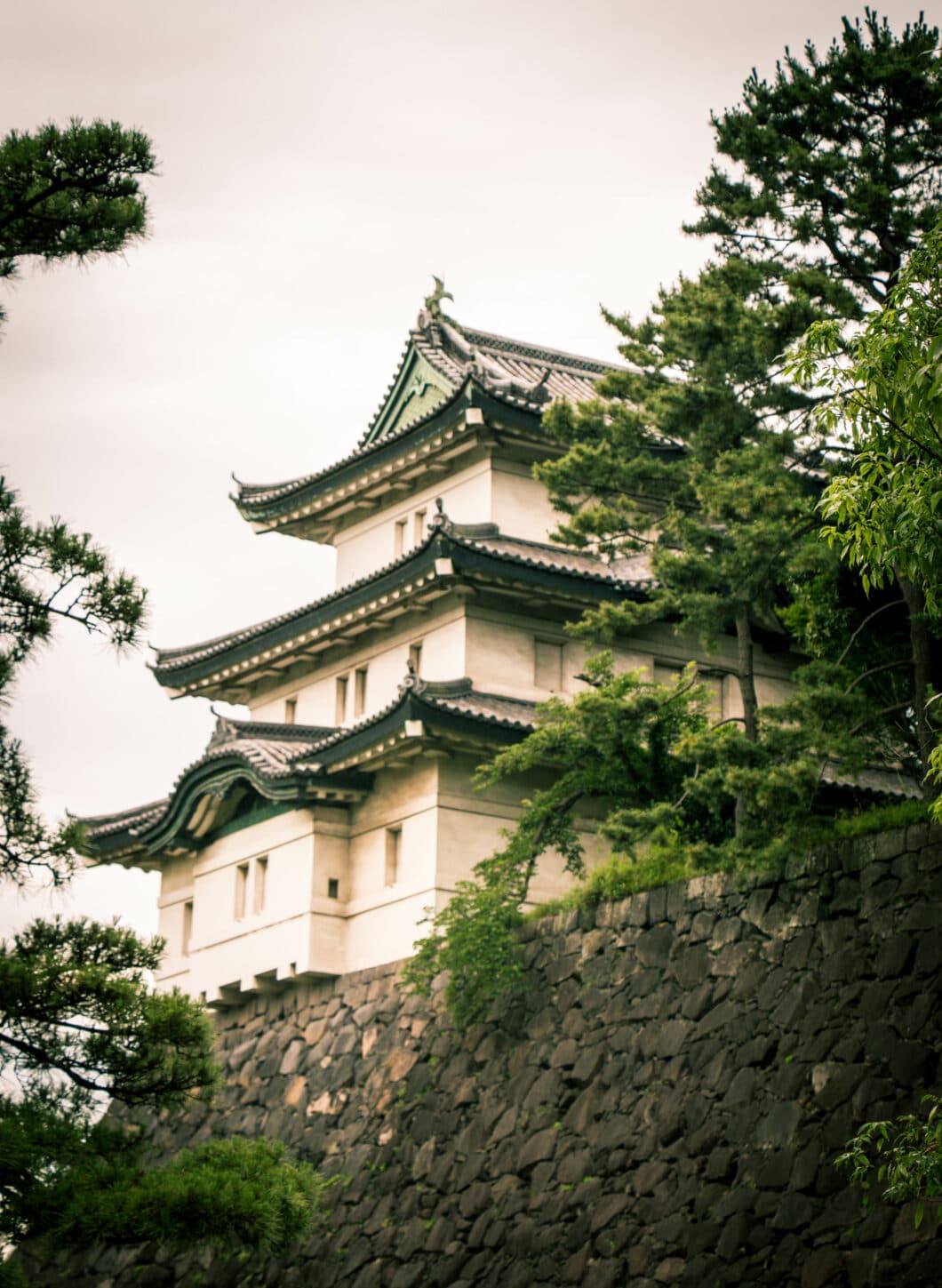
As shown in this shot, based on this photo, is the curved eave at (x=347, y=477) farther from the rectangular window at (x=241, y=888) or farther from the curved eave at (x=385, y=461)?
the rectangular window at (x=241, y=888)

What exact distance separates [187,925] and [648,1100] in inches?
417

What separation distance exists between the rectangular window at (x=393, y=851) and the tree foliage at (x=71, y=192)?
35.3ft

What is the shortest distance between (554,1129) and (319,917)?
5.81m

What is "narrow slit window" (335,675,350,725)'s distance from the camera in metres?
27.1

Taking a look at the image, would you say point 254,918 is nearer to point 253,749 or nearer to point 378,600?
point 253,749

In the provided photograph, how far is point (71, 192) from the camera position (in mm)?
14375

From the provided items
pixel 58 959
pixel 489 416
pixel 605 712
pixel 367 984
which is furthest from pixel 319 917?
pixel 58 959

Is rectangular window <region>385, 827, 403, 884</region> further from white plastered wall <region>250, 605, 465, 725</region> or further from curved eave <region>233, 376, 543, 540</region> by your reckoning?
curved eave <region>233, 376, 543, 540</region>

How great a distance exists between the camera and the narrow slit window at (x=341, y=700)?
88.9 feet

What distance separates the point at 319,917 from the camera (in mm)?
23594

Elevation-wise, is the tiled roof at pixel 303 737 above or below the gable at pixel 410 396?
below

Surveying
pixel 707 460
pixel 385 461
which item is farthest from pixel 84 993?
pixel 385 461

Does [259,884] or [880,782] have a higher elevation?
[880,782]

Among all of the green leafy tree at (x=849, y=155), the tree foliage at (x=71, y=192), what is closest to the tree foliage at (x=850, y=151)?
the green leafy tree at (x=849, y=155)
